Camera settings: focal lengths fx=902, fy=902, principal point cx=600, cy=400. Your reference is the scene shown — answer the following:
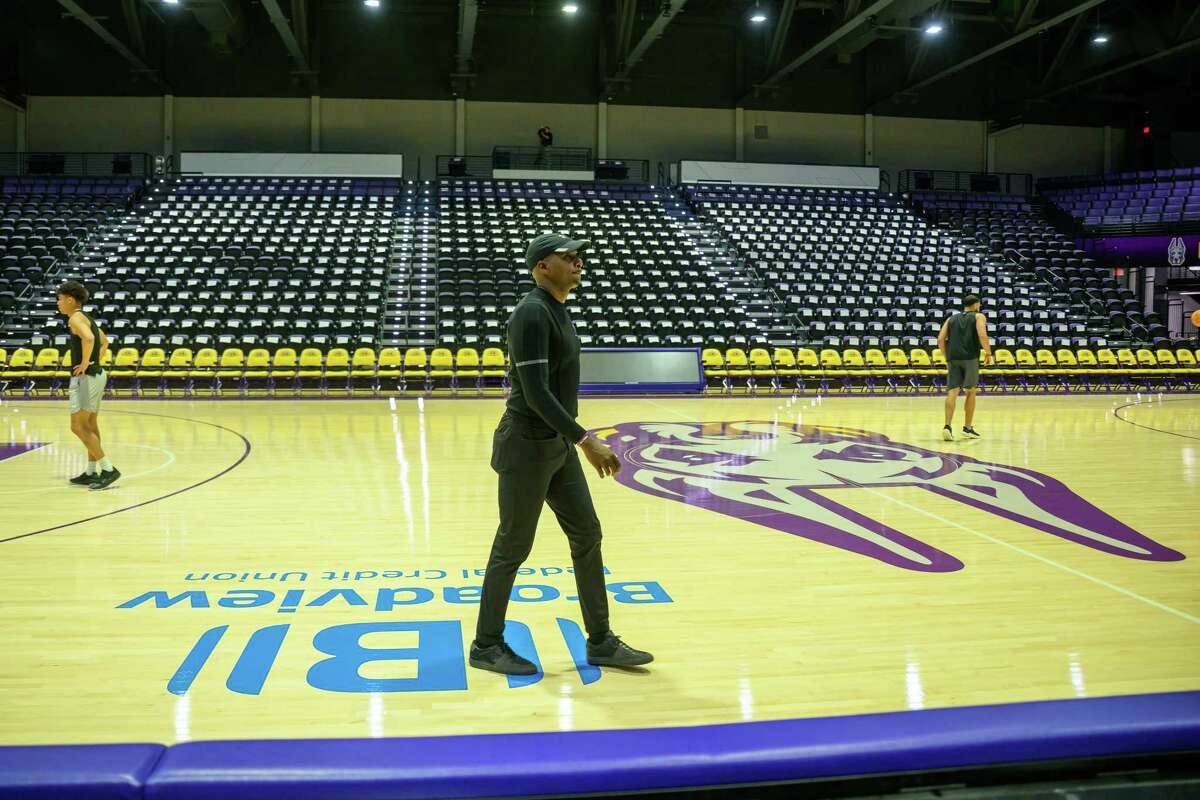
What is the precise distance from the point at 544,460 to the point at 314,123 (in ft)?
77.7

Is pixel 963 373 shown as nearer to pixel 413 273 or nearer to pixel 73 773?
pixel 73 773

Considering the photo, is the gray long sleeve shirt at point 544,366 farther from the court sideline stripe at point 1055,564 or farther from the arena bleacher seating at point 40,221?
the arena bleacher seating at point 40,221

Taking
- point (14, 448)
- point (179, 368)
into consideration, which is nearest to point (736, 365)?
point (179, 368)

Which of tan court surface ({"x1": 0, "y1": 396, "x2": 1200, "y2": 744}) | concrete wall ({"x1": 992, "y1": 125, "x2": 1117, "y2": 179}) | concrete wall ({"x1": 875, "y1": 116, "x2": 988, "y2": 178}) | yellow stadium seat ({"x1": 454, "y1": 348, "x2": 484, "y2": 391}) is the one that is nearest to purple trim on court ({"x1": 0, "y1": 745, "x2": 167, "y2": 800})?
tan court surface ({"x1": 0, "y1": 396, "x2": 1200, "y2": 744})

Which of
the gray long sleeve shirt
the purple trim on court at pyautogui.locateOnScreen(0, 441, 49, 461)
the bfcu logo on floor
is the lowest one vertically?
the bfcu logo on floor

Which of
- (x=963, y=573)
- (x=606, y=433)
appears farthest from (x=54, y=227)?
(x=963, y=573)

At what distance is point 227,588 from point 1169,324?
3104 centimetres

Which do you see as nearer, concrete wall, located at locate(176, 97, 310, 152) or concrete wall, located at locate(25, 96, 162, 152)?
concrete wall, located at locate(25, 96, 162, 152)

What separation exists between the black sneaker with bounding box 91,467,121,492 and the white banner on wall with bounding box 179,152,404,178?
1815 centimetres

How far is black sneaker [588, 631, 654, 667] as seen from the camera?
3.05 meters

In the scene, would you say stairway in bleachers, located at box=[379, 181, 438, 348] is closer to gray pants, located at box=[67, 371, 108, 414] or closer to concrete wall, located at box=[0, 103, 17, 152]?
gray pants, located at box=[67, 371, 108, 414]

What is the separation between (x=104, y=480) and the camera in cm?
655

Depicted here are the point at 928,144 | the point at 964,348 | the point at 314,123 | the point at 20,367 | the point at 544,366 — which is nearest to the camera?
the point at 544,366

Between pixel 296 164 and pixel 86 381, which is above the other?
pixel 296 164
